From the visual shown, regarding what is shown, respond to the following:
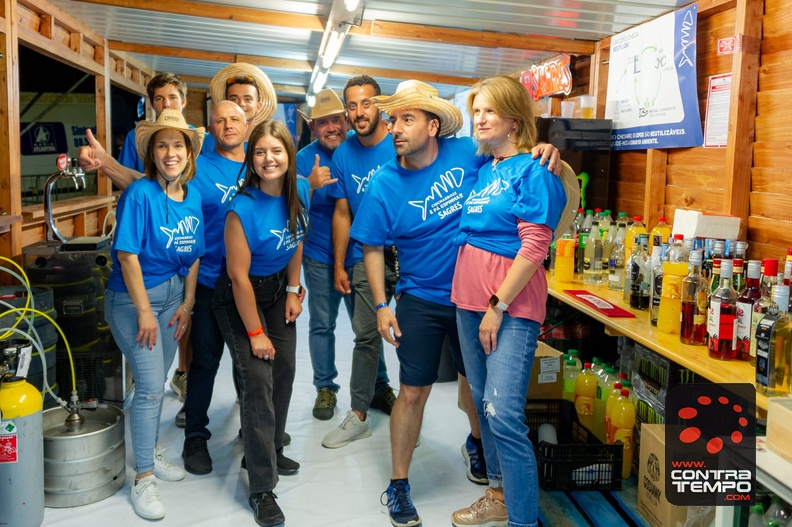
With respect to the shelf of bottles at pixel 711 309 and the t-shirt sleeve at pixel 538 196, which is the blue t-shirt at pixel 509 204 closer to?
the t-shirt sleeve at pixel 538 196

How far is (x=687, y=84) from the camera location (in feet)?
13.2

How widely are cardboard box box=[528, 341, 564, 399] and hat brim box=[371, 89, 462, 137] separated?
1343mm

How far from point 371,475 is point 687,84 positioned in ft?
9.66

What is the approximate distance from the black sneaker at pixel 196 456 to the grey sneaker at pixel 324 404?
0.76 meters

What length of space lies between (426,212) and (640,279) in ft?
4.07

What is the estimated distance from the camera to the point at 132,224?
8.75 feet

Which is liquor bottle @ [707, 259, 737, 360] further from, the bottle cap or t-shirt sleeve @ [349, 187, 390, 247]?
t-shirt sleeve @ [349, 187, 390, 247]

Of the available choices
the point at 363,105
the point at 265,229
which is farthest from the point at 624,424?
the point at 363,105

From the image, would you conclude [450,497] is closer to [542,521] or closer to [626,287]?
[542,521]

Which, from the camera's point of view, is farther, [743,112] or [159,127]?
[743,112]

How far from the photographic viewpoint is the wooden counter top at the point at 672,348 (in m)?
2.22

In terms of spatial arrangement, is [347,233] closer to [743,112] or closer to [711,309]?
[711,309]

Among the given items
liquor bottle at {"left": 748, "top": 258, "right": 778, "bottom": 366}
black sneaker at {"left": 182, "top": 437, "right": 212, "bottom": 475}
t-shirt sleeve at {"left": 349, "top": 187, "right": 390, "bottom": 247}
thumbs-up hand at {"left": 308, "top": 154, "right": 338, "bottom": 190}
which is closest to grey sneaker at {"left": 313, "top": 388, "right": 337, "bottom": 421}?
black sneaker at {"left": 182, "top": 437, "right": 212, "bottom": 475}

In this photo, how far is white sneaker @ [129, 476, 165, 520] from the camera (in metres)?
2.75
